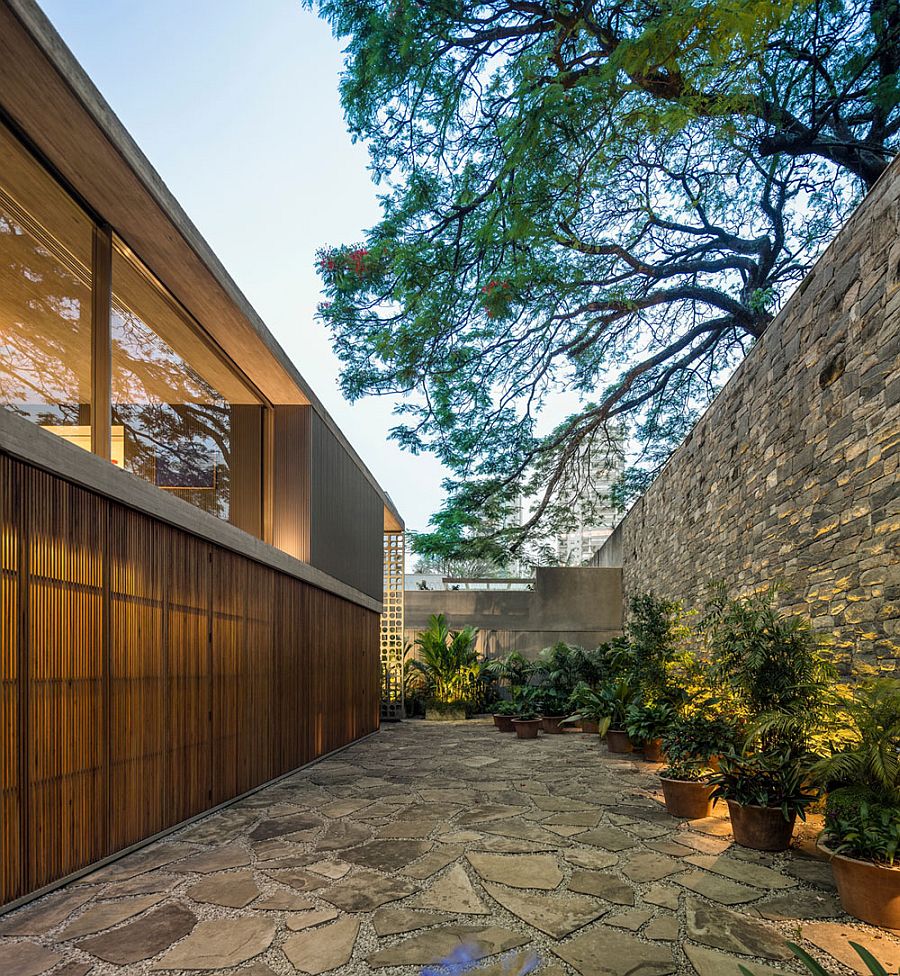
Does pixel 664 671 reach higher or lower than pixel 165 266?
lower

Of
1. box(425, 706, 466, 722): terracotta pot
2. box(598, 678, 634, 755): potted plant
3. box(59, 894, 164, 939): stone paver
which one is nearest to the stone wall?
box(598, 678, 634, 755): potted plant

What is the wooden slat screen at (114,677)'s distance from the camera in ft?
10.9

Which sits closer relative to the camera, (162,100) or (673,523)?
(673,523)

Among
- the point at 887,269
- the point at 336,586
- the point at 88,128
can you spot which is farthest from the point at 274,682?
the point at 887,269

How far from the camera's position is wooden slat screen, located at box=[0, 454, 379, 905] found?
331 cm

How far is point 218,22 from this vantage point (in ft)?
35.2

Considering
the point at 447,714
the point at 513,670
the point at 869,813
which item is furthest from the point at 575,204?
the point at 447,714

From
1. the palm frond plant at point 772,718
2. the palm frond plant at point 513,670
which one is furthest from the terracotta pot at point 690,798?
the palm frond plant at point 513,670

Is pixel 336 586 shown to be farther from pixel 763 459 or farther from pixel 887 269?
pixel 887 269

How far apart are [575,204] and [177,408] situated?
4.45 meters

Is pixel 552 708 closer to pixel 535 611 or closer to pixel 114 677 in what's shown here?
pixel 535 611

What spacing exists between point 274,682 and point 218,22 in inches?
384

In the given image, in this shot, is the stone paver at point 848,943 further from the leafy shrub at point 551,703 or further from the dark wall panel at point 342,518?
the leafy shrub at point 551,703

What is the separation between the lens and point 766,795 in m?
4.30
